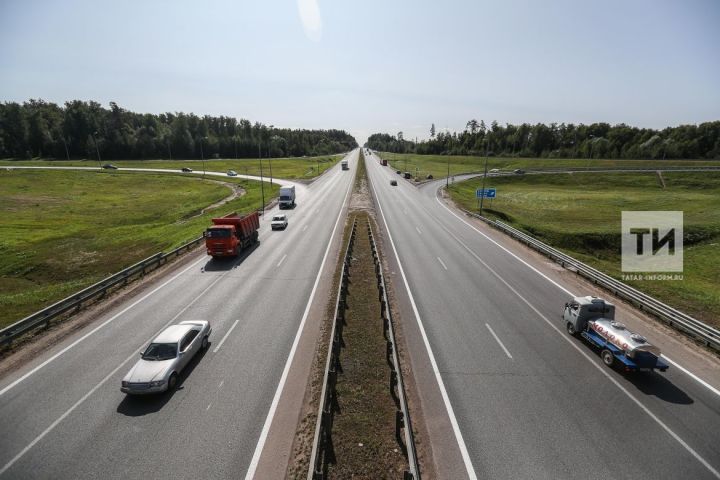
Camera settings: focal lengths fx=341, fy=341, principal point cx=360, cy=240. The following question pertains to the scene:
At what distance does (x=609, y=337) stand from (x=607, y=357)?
36.4 inches

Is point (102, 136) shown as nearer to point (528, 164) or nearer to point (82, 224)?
point (82, 224)

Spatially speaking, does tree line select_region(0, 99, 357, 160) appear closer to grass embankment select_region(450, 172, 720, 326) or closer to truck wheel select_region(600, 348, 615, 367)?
grass embankment select_region(450, 172, 720, 326)

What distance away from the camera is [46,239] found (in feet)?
137

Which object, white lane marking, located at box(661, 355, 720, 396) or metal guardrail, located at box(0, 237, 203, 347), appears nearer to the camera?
white lane marking, located at box(661, 355, 720, 396)

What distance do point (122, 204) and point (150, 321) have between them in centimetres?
5740

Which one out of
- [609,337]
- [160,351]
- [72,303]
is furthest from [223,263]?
[609,337]

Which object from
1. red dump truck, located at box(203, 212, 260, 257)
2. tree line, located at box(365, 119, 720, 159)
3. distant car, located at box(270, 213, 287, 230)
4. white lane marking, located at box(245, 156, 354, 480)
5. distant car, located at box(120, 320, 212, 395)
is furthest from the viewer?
tree line, located at box(365, 119, 720, 159)

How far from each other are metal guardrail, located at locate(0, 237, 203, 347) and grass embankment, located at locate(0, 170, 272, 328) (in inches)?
146

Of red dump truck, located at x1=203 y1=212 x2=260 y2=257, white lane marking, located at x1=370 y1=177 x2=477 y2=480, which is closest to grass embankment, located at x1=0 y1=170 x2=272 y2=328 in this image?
red dump truck, located at x1=203 y1=212 x2=260 y2=257

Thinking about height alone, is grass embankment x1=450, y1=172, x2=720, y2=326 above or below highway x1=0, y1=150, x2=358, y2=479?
above

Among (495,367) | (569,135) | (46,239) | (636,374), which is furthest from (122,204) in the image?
(569,135)

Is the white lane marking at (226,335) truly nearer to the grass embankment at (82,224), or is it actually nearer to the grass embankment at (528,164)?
the grass embankment at (82,224)

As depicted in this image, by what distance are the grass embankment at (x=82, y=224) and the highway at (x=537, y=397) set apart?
25934 millimetres

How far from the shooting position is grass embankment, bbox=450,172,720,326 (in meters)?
27.5
